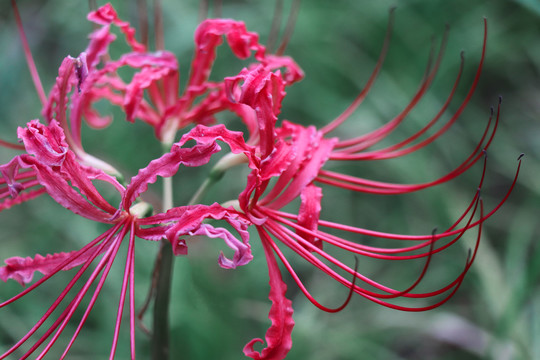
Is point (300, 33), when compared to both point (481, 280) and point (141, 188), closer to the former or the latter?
point (481, 280)

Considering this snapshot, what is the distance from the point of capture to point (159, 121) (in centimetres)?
108

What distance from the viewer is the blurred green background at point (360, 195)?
1420 mm

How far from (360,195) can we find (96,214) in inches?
54.3

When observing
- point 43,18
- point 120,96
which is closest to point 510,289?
point 120,96

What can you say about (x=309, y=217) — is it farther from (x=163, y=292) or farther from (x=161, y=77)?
(x=161, y=77)

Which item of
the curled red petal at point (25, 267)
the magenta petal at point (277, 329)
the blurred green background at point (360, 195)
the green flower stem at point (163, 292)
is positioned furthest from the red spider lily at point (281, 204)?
the blurred green background at point (360, 195)

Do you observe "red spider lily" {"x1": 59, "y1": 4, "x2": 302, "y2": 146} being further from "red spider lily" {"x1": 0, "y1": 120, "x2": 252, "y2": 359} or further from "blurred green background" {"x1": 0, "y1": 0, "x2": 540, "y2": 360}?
"blurred green background" {"x1": 0, "y1": 0, "x2": 540, "y2": 360}

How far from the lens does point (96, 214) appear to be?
0.80 metres

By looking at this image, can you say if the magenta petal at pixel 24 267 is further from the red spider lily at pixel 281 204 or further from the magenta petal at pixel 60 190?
the red spider lily at pixel 281 204

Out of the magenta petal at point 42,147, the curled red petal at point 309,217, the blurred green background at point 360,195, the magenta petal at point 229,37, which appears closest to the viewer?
the magenta petal at point 42,147

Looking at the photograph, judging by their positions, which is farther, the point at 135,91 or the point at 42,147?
the point at 135,91

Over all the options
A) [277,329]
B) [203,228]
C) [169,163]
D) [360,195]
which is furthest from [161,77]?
[360,195]

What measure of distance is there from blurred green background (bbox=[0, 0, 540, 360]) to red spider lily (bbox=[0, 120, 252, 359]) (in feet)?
1.98

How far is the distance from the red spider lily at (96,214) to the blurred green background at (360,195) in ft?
1.98
